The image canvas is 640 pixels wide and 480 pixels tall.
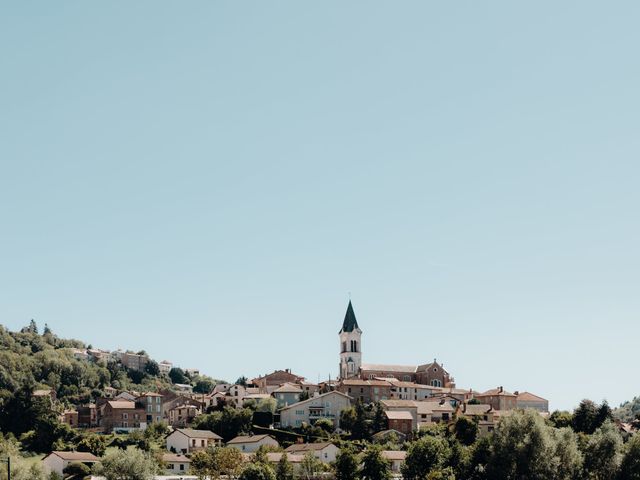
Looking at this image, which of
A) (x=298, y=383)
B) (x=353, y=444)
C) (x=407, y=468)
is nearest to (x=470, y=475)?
(x=407, y=468)

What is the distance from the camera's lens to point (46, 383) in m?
158

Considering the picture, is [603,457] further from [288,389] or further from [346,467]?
[288,389]

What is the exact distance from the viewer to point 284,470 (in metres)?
79.2

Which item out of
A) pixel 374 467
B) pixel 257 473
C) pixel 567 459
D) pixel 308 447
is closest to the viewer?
pixel 257 473

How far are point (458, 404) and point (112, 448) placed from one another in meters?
40.4

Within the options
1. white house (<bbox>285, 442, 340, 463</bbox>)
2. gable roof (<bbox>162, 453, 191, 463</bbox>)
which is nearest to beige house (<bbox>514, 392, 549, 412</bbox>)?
white house (<bbox>285, 442, 340, 463</bbox>)

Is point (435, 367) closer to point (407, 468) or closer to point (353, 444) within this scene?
point (353, 444)

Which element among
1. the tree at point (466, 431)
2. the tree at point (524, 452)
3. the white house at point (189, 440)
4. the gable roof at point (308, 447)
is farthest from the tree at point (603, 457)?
the white house at point (189, 440)

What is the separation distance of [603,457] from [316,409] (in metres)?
36.1

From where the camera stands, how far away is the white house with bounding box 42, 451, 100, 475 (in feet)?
279

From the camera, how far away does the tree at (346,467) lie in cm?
7925

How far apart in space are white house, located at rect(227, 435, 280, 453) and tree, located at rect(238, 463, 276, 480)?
15.3 meters

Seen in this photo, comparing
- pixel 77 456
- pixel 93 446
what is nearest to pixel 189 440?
pixel 93 446

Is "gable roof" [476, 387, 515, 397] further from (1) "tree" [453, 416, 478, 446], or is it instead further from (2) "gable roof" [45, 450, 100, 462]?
(2) "gable roof" [45, 450, 100, 462]
